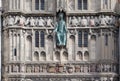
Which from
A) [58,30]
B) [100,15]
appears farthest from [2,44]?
[100,15]

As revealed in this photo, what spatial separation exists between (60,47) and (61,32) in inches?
35.1

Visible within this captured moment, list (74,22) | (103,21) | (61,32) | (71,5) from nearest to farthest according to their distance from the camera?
1. (103,21)
2. (61,32)
3. (74,22)
4. (71,5)

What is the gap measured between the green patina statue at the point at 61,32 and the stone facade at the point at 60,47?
0.74ft

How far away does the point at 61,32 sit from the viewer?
3878 centimetres

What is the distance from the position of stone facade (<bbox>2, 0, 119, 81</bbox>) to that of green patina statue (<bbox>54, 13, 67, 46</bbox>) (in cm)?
22

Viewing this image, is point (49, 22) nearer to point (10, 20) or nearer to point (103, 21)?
point (10, 20)

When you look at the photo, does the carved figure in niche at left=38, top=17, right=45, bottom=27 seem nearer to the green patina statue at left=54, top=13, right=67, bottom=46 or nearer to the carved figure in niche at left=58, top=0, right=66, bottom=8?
the green patina statue at left=54, top=13, right=67, bottom=46

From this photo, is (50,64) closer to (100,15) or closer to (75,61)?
(75,61)

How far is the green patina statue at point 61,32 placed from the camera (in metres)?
38.7

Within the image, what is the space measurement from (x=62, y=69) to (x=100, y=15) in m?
3.91

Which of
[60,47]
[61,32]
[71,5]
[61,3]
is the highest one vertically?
[61,3]

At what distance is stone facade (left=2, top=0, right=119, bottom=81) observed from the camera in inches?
1516

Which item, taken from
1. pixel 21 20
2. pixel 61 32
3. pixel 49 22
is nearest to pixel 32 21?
pixel 21 20

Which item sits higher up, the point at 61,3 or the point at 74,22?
the point at 61,3
